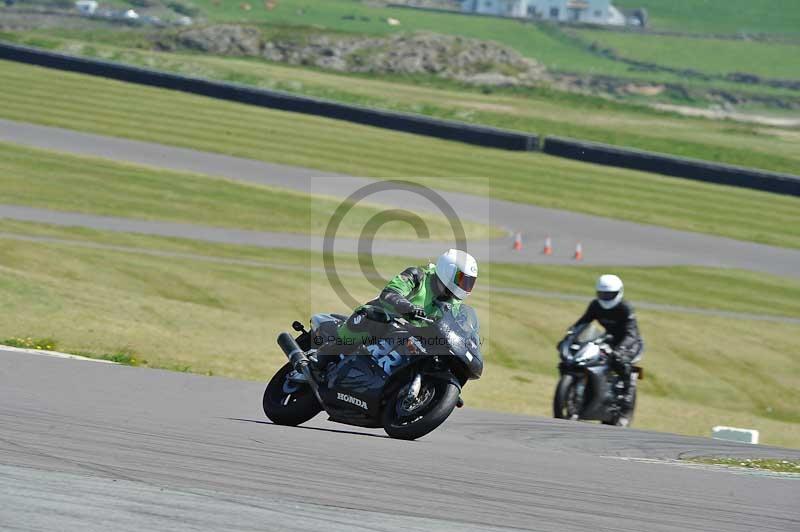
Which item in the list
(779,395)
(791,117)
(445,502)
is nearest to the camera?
(445,502)

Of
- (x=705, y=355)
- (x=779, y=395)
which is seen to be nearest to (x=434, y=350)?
(x=779, y=395)

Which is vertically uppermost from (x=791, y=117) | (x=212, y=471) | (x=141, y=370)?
(x=212, y=471)

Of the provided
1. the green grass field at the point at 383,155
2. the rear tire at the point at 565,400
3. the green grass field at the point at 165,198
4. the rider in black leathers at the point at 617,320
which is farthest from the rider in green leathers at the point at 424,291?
the green grass field at the point at 383,155

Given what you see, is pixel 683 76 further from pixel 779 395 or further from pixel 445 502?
pixel 445 502

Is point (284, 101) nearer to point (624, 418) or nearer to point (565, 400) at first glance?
point (624, 418)

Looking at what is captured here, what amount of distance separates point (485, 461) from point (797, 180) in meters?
35.8

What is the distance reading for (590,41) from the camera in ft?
381

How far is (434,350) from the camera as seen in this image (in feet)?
29.3

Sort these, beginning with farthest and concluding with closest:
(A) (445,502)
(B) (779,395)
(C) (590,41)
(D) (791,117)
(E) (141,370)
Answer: (C) (590,41), (D) (791,117), (B) (779,395), (E) (141,370), (A) (445,502)

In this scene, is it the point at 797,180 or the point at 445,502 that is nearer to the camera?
the point at 445,502

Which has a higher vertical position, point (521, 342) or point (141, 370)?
point (141, 370)

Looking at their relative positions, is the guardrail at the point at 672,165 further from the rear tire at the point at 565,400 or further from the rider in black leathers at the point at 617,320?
the rear tire at the point at 565,400

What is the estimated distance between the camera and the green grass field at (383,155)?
38.2 m

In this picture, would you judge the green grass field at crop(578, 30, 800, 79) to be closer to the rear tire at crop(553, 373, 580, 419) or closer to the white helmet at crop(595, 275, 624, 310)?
the white helmet at crop(595, 275, 624, 310)
